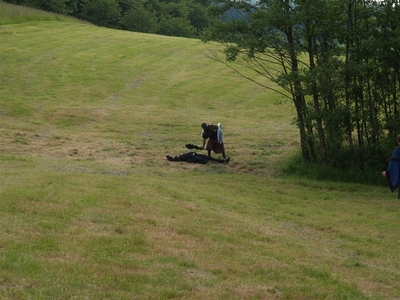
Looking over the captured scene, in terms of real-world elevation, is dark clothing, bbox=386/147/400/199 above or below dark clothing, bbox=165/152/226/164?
above

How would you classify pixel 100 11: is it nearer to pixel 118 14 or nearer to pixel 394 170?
pixel 118 14

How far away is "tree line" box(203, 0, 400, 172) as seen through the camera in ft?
53.1

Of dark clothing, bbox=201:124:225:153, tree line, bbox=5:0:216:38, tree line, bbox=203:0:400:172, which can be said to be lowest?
dark clothing, bbox=201:124:225:153

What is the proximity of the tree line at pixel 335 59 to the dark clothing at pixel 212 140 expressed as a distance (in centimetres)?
273

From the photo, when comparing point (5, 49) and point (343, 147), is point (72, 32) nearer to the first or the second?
point (5, 49)

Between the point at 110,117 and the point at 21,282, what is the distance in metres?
21.9

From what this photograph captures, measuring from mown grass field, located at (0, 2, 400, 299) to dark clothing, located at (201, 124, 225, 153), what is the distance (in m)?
0.87

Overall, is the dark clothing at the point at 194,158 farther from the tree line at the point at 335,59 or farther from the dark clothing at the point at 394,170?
the dark clothing at the point at 394,170

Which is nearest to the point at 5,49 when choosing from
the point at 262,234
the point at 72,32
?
the point at 72,32

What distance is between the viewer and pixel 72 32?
156 ft

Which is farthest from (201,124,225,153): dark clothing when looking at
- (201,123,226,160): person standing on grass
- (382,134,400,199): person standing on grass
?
(382,134,400,199): person standing on grass

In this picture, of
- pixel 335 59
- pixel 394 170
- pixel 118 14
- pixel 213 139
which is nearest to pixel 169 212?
pixel 394 170

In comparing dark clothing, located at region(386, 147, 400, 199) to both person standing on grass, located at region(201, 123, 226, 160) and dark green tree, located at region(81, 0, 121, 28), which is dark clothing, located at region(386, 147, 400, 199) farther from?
dark green tree, located at region(81, 0, 121, 28)

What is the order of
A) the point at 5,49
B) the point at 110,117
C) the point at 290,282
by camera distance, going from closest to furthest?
1. the point at 290,282
2. the point at 110,117
3. the point at 5,49
